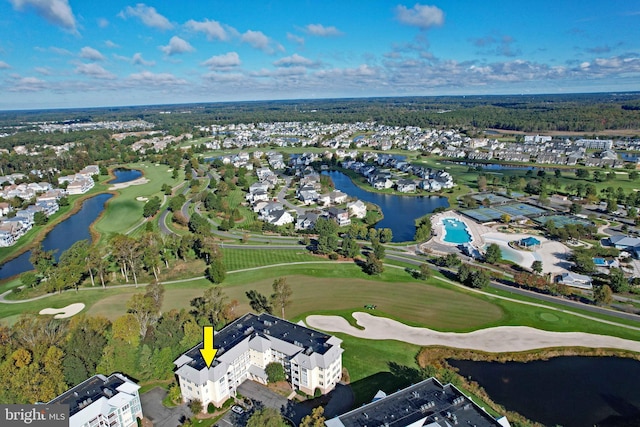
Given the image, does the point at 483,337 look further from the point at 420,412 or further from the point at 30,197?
the point at 30,197

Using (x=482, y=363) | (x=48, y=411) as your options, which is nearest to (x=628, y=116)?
(x=482, y=363)

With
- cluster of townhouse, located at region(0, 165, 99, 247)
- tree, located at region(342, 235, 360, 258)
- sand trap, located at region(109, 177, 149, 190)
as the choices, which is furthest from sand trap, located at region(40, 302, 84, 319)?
sand trap, located at region(109, 177, 149, 190)

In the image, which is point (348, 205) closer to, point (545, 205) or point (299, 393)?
point (545, 205)

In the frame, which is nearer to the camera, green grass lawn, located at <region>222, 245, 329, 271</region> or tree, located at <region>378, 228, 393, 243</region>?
green grass lawn, located at <region>222, 245, 329, 271</region>

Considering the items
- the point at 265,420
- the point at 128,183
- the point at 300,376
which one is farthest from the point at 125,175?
the point at 265,420

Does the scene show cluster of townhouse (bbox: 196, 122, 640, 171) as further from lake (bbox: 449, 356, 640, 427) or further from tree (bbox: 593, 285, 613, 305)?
lake (bbox: 449, 356, 640, 427)

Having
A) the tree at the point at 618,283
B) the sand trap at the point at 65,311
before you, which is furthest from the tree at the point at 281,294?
the tree at the point at 618,283

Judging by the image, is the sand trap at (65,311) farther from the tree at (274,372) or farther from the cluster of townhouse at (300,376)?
the tree at (274,372)
